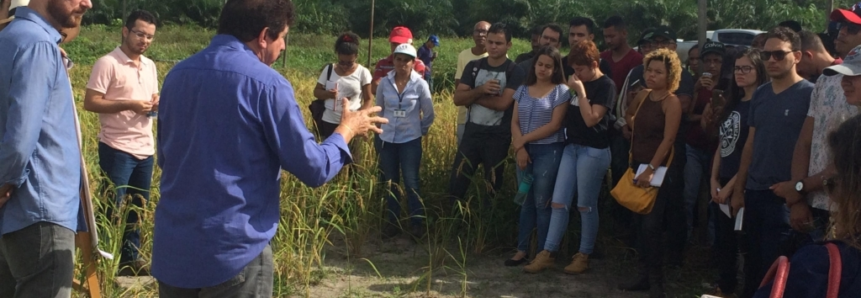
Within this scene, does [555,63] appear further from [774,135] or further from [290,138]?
[290,138]

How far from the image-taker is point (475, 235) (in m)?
6.27

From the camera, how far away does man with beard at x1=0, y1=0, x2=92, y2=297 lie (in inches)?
120

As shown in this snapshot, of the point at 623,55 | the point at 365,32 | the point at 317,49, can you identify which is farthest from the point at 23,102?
the point at 365,32

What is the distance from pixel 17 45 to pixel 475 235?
3.75 m

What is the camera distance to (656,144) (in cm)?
527

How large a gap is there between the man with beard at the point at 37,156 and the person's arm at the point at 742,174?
3.32 metres

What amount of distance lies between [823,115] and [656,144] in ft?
4.11

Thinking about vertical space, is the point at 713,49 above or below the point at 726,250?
above

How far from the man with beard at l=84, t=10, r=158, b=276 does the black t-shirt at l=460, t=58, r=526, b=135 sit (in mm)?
2238

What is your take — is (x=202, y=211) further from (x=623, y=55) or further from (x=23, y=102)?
(x=623, y=55)

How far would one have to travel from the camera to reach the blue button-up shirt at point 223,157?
2766mm

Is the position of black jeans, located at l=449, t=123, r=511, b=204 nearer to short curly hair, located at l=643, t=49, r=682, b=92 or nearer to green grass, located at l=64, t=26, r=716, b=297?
green grass, located at l=64, t=26, r=716, b=297

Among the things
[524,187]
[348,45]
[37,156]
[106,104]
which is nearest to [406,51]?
[348,45]

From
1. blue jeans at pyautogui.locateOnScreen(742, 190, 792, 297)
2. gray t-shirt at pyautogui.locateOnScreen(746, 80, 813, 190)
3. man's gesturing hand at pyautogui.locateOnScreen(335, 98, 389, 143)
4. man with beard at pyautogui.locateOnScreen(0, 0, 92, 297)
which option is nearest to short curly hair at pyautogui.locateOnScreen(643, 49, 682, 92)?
gray t-shirt at pyautogui.locateOnScreen(746, 80, 813, 190)
